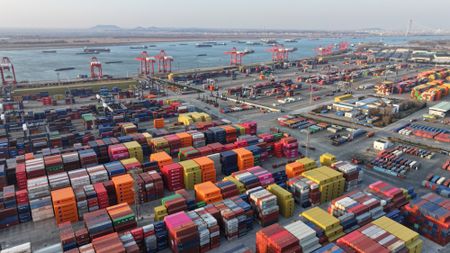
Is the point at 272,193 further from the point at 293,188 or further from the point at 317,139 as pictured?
the point at 317,139

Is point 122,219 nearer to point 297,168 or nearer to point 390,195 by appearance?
point 297,168

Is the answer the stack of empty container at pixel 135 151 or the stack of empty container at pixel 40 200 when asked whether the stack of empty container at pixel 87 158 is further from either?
the stack of empty container at pixel 40 200

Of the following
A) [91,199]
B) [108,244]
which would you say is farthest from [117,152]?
[108,244]

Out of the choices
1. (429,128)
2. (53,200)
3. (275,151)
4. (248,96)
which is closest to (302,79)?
(248,96)

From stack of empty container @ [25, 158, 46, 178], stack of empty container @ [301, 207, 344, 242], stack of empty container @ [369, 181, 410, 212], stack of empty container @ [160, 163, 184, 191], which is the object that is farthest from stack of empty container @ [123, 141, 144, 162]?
stack of empty container @ [369, 181, 410, 212]

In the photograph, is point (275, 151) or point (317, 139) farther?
point (317, 139)

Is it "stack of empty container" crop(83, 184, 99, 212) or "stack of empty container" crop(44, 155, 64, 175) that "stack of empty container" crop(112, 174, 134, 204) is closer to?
"stack of empty container" crop(83, 184, 99, 212)
